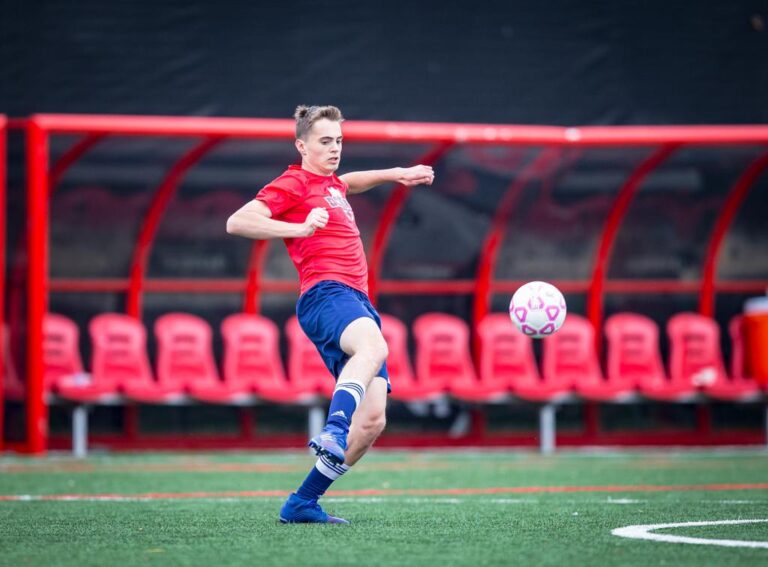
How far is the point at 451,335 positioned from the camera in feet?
44.3

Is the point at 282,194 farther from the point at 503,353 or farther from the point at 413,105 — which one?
the point at 413,105

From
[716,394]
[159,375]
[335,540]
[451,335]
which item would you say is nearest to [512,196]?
[451,335]

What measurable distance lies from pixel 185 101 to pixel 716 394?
591 cm

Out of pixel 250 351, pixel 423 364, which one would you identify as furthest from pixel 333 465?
pixel 423 364

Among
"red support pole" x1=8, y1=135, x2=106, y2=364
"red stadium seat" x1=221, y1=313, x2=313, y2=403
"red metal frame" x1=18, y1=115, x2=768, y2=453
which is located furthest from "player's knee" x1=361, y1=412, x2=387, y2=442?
"red support pole" x1=8, y1=135, x2=106, y2=364

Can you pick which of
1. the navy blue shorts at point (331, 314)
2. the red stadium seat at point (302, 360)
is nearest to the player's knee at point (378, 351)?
the navy blue shorts at point (331, 314)

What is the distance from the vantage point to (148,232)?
1320 cm

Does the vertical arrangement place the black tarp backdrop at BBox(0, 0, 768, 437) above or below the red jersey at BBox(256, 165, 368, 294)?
above

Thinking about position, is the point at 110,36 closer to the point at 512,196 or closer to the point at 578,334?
the point at 512,196

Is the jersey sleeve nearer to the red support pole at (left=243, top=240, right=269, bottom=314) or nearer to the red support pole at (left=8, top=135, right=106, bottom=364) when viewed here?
the red support pole at (left=8, top=135, right=106, bottom=364)

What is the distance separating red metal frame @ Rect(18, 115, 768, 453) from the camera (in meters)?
11.9

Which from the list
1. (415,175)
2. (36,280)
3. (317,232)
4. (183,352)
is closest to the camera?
(317,232)

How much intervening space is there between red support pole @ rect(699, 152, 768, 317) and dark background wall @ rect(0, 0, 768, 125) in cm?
88

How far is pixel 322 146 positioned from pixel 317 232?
421 millimetres
